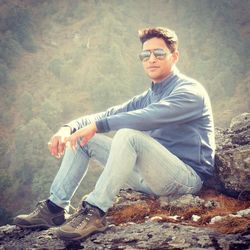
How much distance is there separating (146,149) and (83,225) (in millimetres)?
904

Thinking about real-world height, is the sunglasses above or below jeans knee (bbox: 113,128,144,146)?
above

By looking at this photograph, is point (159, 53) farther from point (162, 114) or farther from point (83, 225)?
point (83, 225)

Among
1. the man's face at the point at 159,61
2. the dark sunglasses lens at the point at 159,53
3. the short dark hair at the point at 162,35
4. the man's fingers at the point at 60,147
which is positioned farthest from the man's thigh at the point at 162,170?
the short dark hair at the point at 162,35

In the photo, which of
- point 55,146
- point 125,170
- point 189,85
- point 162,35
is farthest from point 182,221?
point 162,35

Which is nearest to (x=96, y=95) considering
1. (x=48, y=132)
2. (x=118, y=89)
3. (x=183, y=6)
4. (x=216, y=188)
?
(x=118, y=89)

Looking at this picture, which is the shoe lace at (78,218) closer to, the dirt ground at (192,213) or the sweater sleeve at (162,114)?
the dirt ground at (192,213)

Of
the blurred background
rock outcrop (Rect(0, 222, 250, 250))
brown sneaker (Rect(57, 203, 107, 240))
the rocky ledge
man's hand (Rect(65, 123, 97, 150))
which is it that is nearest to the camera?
rock outcrop (Rect(0, 222, 250, 250))

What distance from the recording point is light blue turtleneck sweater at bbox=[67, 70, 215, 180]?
11.0ft

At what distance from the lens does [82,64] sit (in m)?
52.5

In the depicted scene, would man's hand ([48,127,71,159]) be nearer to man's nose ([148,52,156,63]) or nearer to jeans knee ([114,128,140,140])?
jeans knee ([114,128,140,140])

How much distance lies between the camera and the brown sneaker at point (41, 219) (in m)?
3.50

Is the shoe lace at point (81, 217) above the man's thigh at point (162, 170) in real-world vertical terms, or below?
below

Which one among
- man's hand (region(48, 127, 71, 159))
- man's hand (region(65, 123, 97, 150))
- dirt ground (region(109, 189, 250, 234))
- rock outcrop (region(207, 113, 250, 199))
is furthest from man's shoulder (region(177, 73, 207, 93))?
man's hand (region(48, 127, 71, 159))

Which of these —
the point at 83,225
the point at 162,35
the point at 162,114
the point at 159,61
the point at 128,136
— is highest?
the point at 162,35
